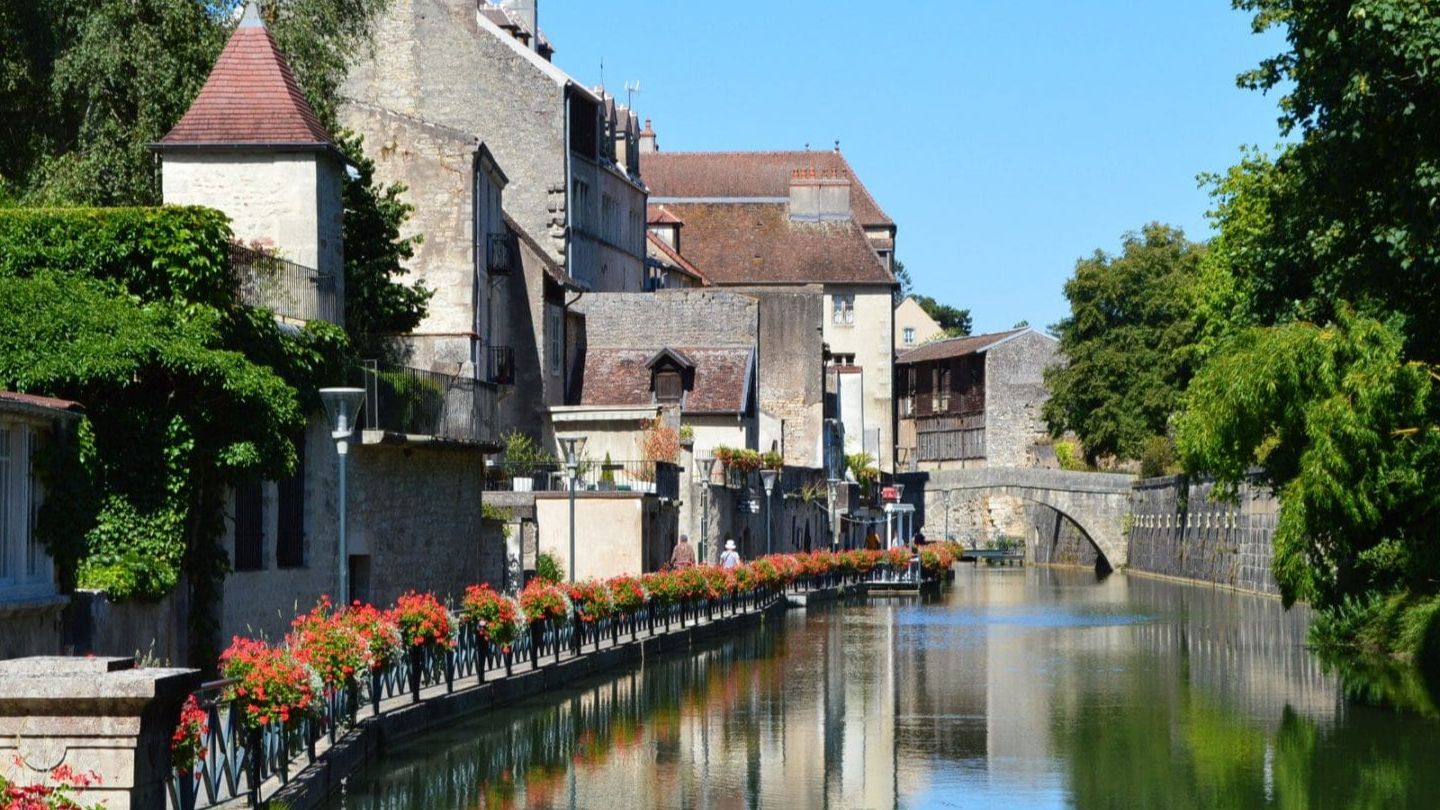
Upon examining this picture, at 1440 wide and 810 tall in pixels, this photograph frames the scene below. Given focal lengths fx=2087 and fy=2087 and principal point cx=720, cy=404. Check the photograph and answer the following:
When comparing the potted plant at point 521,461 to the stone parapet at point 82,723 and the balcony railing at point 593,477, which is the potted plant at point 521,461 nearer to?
the balcony railing at point 593,477

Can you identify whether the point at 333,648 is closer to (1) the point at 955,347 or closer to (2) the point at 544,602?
(2) the point at 544,602

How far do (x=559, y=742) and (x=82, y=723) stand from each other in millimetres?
9976

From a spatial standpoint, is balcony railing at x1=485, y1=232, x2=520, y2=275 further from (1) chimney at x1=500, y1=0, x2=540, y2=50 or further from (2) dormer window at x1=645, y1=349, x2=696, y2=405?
(1) chimney at x1=500, y1=0, x2=540, y2=50

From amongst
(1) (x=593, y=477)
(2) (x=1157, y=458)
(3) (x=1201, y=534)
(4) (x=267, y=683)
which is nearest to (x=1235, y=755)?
(4) (x=267, y=683)

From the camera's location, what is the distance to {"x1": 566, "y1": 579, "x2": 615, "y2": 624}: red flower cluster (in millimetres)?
28016

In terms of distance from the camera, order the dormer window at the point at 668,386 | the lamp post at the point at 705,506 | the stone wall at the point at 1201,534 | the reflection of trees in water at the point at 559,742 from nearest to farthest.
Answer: the reflection of trees in water at the point at 559,742, the lamp post at the point at 705,506, the stone wall at the point at 1201,534, the dormer window at the point at 668,386

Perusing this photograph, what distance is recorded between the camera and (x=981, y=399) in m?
A: 102

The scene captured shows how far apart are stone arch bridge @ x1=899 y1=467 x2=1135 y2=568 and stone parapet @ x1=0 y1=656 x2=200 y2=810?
72.8 meters

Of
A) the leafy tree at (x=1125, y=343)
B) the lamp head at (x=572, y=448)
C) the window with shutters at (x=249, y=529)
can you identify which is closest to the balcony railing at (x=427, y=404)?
the lamp head at (x=572, y=448)

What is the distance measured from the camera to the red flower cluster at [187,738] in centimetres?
1175

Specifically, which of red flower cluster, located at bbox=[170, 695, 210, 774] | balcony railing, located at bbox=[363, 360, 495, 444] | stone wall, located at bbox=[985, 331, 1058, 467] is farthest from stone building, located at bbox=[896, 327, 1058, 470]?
red flower cluster, located at bbox=[170, 695, 210, 774]

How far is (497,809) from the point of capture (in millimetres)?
15641

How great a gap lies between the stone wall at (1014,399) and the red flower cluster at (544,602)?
75252mm

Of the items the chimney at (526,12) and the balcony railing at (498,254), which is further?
the chimney at (526,12)
